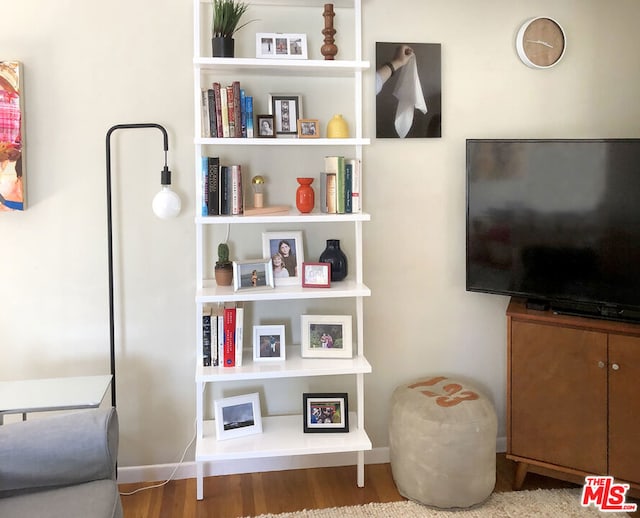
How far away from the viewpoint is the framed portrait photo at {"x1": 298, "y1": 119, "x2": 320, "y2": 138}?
8.14 feet

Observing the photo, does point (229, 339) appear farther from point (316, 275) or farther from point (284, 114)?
point (284, 114)

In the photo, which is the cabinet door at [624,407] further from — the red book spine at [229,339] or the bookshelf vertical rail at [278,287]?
the red book spine at [229,339]

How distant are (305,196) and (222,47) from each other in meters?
0.67

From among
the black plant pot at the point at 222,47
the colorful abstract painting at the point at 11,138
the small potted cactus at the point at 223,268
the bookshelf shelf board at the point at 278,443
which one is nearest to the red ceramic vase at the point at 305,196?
the small potted cactus at the point at 223,268

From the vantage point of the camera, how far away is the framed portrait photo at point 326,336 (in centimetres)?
259

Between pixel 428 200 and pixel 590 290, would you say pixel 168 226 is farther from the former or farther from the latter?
pixel 590 290

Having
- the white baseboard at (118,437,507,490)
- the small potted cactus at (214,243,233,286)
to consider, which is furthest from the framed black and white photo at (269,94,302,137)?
the white baseboard at (118,437,507,490)

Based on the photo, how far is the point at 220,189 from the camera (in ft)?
8.01

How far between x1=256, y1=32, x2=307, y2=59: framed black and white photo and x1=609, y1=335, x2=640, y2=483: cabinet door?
1700 mm

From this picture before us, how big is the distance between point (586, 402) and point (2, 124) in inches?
101

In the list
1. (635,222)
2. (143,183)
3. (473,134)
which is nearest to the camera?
(635,222)

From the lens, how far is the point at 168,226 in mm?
2605

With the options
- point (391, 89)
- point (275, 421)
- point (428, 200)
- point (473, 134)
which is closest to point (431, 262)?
point (428, 200)

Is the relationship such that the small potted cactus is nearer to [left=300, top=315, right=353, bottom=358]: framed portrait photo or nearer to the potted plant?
[left=300, top=315, right=353, bottom=358]: framed portrait photo
